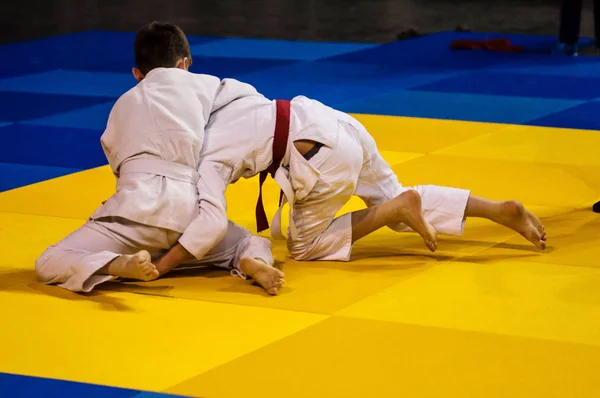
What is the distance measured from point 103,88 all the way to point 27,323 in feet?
23.5

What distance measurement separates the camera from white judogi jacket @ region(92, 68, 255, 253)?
5.25 m

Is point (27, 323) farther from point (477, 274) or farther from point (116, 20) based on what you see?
point (116, 20)

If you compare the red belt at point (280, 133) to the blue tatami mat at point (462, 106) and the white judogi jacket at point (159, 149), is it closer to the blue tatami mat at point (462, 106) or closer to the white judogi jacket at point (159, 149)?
the white judogi jacket at point (159, 149)

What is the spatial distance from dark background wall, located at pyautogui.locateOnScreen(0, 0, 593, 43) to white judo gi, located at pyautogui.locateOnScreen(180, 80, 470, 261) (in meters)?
10.3

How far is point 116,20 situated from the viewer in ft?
60.2

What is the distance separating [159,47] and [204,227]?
0.97 meters

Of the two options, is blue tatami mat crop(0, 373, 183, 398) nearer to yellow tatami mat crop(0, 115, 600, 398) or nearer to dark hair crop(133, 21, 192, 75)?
yellow tatami mat crop(0, 115, 600, 398)

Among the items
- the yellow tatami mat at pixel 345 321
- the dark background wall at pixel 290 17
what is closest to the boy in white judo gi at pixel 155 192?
the yellow tatami mat at pixel 345 321

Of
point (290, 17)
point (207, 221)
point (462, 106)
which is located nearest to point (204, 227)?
point (207, 221)

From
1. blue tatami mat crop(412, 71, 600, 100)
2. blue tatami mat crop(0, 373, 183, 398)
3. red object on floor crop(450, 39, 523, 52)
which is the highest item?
blue tatami mat crop(0, 373, 183, 398)

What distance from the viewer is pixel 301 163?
5.49m

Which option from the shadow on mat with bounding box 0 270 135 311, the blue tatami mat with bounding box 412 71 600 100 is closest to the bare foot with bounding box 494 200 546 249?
the shadow on mat with bounding box 0 270 135 311

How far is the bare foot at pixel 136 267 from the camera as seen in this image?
4914 mm

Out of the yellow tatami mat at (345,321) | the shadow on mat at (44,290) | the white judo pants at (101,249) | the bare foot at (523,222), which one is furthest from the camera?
the bare foot at (523,222)
